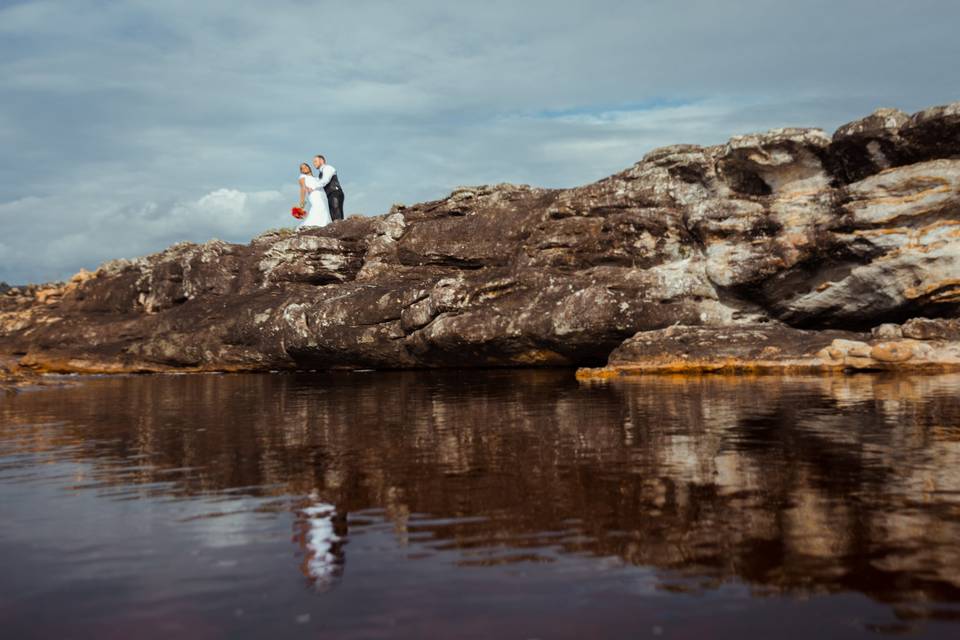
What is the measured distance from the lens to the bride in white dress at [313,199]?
33.7 m

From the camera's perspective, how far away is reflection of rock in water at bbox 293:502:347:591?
4879mm

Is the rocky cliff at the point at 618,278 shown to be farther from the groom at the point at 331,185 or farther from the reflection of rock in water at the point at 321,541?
the reflection of rock in water at the point at 321,541

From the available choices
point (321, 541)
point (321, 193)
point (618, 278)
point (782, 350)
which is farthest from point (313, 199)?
point (321, 541)

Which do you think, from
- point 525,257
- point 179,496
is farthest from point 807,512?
point 525,257

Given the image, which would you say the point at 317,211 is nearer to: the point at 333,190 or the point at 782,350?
the point at 333,190

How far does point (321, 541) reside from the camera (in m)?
5.65

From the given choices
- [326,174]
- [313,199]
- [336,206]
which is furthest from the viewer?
[336,206]

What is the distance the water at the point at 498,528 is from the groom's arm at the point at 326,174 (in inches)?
878

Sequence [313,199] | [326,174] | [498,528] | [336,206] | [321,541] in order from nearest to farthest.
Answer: [321,541], [498,528], [326,174], [313,199], [336,206]

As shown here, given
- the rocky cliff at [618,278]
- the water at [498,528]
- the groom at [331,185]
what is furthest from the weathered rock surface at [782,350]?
the groom at [331,185]

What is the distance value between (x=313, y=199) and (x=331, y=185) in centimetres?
123

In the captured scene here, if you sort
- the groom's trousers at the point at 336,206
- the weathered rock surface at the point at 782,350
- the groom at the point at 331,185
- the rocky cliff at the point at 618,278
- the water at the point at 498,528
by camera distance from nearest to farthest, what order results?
the water at the point at 498,528, the weathered rock surface at the point at 782,350, the rocky cliff at the point at 618,278, the groom at the point at 331,185, the groom's trousers at the point at 336,206

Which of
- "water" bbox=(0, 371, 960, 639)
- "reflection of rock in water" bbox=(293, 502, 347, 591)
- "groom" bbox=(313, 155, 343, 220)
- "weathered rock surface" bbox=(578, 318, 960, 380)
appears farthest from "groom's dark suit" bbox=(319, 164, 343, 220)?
"reflection of rock in water" bbox=(293, 502, 347, 591)

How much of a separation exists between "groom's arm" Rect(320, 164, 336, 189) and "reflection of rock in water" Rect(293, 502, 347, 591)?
27.9 metres
